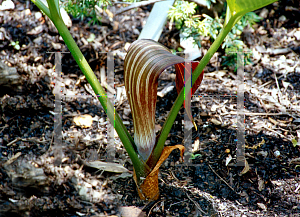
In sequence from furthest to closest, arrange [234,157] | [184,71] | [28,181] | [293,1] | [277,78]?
[293,1] → [277,78] → [234,157] → [28,181] → [184,71]

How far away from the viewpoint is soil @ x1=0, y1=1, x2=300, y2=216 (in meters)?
1.02

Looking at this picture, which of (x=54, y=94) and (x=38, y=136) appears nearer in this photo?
(x=38, y=136)

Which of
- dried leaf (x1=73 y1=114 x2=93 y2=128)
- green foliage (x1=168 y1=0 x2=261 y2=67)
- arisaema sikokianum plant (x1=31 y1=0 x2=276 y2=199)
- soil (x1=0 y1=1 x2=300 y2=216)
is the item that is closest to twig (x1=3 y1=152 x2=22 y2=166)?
soil (x1=0 y1=1 x2=300 y2=216)

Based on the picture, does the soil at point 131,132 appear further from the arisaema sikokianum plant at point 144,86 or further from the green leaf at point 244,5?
the green leaf at point 244,5

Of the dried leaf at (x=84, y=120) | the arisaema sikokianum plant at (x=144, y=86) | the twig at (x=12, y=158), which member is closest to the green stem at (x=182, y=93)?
→ the arisaema sikokianum plant at (x=144, y=86)

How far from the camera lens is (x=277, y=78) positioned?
1.48 metres

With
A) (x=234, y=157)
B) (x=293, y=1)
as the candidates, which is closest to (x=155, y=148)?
(x=234, y=157)

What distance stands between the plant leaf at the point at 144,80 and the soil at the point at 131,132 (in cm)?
25

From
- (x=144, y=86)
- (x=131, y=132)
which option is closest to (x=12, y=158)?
(x=131, y=132)

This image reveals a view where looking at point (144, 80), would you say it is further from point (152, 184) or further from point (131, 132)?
point (131, 132)

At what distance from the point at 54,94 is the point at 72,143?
0.31 meters

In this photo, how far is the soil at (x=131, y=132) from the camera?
1.02m

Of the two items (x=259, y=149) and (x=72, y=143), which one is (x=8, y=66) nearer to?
(x=72, y=143)

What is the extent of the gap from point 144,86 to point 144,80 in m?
0.02
